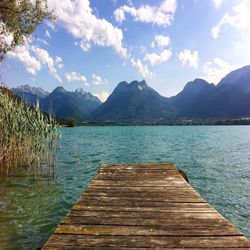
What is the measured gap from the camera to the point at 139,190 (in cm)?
859

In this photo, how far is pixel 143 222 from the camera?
562 centimetres

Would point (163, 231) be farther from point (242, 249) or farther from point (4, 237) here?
point (4, 237)

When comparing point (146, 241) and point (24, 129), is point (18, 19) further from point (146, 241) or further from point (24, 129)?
point (146, 241)

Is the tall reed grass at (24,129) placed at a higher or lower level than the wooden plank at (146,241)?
higher

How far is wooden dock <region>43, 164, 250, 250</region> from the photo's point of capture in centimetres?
464

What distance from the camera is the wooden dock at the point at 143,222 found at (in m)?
4.64

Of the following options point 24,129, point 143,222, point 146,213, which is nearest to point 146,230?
point 143,222

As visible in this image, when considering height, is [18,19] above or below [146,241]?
above

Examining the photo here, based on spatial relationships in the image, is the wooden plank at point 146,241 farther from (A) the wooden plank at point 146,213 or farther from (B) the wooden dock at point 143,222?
(A) the wooden plank at point 146,213

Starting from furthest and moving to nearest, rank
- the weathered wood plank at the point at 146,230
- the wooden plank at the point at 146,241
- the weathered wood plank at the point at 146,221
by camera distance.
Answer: the weathered wood plank at the point at 146,221 → the weathered wood plank at the point at 146,230 → the wooden plank at the point at 146,241

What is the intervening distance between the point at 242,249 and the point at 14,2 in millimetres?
18731

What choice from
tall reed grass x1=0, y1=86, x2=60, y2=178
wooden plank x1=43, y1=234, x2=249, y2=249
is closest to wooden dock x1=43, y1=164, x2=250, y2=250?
wooden plank x1=43, y1=234, x2=249, y2=249

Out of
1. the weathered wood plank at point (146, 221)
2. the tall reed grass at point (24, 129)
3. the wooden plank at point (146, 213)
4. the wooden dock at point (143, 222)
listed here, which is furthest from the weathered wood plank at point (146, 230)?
the tall reed grass at point (24, 129)

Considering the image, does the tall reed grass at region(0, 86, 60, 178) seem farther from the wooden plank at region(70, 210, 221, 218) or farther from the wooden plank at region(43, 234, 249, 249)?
the wooden plank at region(43, 234, 249, 249)
